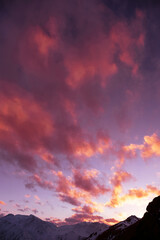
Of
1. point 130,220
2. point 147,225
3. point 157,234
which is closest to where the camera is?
point 157,234

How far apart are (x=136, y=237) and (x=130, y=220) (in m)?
124

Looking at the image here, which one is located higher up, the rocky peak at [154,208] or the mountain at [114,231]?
the rocky peak at [154,208]

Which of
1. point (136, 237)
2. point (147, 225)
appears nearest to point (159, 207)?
point (147, 225)

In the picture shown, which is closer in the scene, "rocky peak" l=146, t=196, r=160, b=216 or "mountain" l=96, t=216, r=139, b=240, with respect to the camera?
"rocky peak" l=146, t=196, r=160, b=216

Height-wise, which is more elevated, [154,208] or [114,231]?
[154,208]

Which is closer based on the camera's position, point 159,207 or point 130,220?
point 159,207

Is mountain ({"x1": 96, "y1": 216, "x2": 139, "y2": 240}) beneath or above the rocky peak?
beneath

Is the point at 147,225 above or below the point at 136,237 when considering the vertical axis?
above

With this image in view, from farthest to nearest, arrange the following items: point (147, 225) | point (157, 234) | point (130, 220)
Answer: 1. point (130, 220)
2. point (147, 225)
3. point (157, 234)

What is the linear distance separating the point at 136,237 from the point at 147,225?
522cm

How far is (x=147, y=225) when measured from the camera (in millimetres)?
48062

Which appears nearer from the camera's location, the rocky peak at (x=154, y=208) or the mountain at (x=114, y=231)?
the rocky peak at (x=154, y=208)

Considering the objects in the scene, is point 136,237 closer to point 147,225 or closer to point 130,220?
point 147,225

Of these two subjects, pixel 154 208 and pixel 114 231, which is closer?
pixel 154 208
